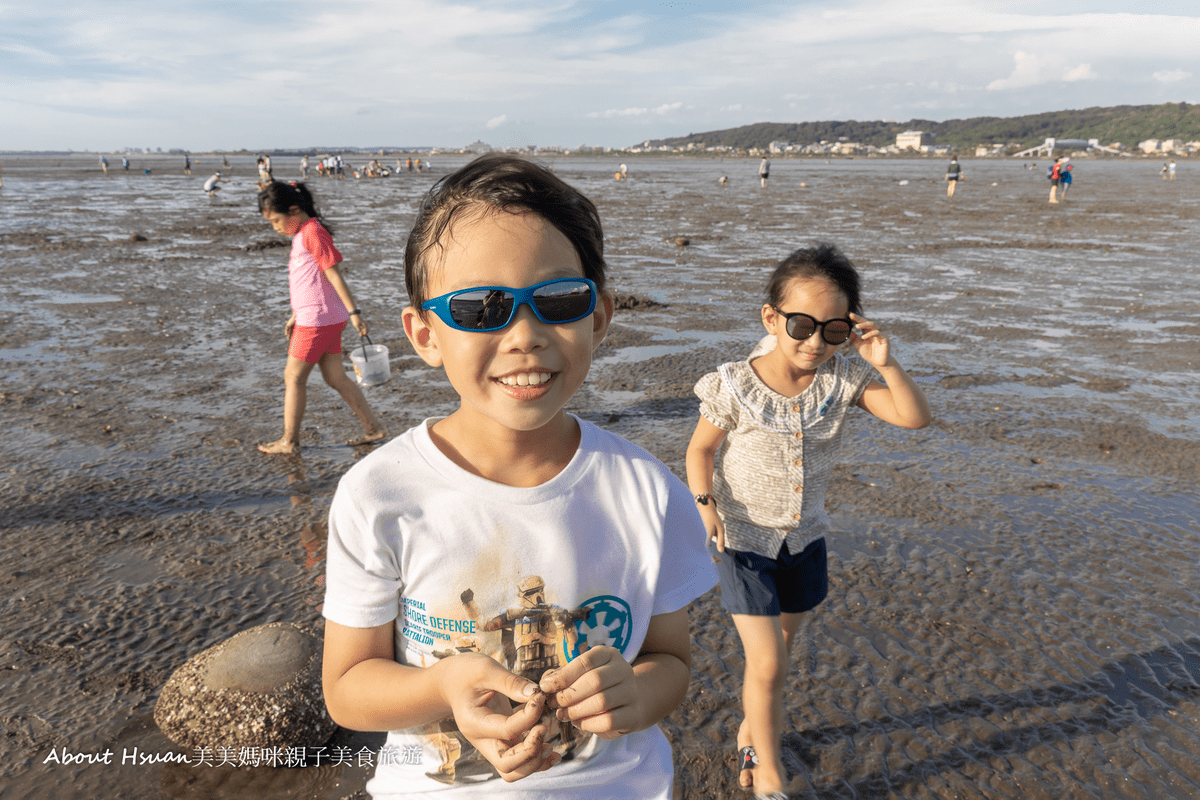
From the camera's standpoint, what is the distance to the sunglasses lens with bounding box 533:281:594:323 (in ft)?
4.06

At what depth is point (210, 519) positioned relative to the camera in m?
4.48

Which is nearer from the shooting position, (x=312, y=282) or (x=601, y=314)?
(x=601, y=314)

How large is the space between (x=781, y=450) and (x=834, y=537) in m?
2.07

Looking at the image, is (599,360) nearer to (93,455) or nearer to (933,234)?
(93,455)

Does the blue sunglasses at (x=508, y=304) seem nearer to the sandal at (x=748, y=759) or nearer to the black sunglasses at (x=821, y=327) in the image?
the black sunglasses at (x=821, y=327)

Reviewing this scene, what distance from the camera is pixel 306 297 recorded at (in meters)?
5.23

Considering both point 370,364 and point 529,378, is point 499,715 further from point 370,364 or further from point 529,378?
point 370,364

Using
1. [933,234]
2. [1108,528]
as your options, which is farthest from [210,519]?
[933,234]

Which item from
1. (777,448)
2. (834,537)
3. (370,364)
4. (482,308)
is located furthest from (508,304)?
(370,364)

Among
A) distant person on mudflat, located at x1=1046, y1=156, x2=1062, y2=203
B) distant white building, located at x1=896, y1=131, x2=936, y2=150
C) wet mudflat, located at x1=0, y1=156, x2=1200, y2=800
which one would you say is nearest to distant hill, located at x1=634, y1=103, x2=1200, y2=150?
distant white building, located at x1=896, y1=131, x2=936, y2=150

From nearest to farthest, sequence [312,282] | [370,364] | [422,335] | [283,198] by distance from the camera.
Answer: [422,335]
[283,198]
[312,282]
[370,364]

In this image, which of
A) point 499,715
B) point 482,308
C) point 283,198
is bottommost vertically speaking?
point 499,715

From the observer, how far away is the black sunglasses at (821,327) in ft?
7.98

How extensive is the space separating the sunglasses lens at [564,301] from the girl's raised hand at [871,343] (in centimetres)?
153
